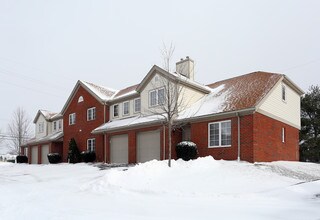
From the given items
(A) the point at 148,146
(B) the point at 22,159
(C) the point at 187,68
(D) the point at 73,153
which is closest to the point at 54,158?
(D) the point at 73,153

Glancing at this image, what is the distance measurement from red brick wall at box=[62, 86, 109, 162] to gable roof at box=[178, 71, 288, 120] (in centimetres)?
1051

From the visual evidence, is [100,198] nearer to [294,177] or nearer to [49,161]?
[294,177]

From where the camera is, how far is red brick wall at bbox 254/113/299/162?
18.0 m

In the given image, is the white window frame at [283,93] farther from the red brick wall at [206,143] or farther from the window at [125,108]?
the window at [125,108]

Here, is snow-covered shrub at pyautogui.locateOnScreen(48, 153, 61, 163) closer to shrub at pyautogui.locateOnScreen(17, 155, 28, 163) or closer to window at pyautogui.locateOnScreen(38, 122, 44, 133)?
window at pyautogui.locateOnScreen(38, 122, 44, 133)

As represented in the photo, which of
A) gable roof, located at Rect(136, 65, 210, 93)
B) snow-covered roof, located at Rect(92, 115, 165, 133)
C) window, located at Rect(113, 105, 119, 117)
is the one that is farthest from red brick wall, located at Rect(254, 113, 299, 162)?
window, located at Rect(113, 105, 119, 117)

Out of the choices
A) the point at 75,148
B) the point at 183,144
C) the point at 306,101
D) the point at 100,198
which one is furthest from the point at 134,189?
the point at 306,101

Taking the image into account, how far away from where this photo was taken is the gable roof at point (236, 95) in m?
18.5

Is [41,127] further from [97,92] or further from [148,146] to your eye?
[148,146]

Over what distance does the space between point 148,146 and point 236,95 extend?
24.3 ft

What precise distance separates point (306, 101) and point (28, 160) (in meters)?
34.9

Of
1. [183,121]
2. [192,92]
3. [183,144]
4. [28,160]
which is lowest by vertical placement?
[28,160]

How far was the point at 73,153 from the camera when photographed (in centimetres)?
3073

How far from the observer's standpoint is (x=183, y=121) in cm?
2055
